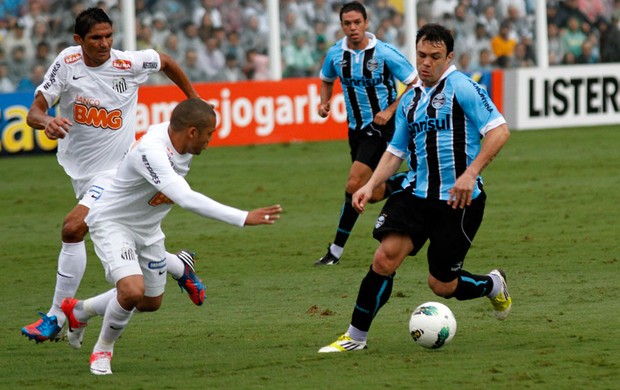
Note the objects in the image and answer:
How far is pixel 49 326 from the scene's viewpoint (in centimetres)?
764

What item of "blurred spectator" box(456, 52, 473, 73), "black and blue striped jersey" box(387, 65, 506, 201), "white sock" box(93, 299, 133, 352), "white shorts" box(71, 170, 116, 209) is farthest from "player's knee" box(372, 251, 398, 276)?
"blurred spectator" box(456, 52, 473, 73)

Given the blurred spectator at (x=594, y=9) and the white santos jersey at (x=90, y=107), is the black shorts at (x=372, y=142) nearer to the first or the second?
the white santos jersey at (x=90, y=107)

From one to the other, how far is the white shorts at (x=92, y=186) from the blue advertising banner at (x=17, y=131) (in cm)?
1076

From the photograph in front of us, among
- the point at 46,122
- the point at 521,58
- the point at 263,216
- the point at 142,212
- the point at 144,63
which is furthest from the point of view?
the point at 521,58

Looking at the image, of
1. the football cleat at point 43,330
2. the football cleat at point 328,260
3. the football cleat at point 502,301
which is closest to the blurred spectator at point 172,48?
the football cleat at point 328,260

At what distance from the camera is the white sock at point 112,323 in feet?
22.4

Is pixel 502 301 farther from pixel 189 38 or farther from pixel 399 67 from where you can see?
pixel 189 38

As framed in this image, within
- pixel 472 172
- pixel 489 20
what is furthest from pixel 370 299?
pixel 489 20

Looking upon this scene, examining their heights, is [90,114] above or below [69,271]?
above

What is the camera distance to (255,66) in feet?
73.4

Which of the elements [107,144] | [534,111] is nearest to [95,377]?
[107,144]

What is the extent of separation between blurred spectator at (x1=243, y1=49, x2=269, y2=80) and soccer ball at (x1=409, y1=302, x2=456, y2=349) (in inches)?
608

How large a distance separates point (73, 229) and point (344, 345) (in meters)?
2.04

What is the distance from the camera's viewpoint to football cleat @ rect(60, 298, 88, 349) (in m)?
7.33
